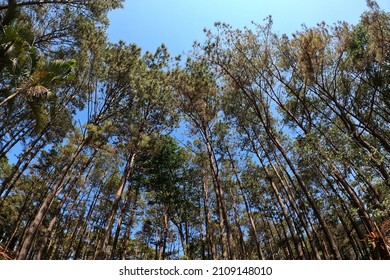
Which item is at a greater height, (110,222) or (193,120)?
(193,120)

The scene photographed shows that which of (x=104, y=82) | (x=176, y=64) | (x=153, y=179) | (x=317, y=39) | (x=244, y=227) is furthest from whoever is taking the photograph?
(x=244, y=227)

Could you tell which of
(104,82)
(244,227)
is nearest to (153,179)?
(104,82)

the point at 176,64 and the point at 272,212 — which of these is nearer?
the point at 176,64

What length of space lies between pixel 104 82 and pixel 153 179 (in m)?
7.98

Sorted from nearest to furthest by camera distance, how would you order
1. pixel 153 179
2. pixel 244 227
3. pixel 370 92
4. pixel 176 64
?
pixel 370 92 → pixel 176 64 → pixel 153 179 → pixel 244 227

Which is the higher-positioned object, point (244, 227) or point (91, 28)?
point (91, 28)

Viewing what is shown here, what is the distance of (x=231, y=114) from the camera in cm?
1569

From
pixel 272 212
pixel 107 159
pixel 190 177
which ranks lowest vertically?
pixel 272 212

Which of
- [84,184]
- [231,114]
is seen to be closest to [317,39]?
[231,114]

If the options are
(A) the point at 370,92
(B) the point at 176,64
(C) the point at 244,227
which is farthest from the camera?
(C) the point at 244,227

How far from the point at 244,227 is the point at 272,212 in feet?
17.6

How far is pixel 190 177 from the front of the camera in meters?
19.8
